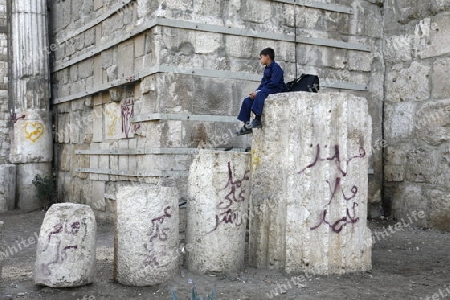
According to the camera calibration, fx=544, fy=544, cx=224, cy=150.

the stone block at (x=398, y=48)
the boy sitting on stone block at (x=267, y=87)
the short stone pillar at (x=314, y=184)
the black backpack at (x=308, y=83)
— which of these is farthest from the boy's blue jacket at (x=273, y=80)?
the stone block at (x=398, y=48)

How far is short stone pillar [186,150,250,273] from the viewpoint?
5418 millimetres

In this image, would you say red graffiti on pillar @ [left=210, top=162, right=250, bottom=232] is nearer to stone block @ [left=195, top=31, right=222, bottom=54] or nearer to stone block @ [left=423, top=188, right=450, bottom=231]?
stone block @ [left=195, top=31, right=222, bottom=54]

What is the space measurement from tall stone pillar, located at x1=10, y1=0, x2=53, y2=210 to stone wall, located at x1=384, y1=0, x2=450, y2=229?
22.1 feet

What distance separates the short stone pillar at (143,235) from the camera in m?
5.02

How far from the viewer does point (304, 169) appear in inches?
211

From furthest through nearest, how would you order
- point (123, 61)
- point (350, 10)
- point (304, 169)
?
point (350, 10) < point (123, 61) < point (304, 169)

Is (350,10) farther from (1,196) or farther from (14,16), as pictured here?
(1,196)

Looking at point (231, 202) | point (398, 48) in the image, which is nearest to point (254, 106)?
point (231, 202)

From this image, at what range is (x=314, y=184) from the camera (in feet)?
17.6

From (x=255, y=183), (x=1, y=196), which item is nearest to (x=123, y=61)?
(x=255, y=183)

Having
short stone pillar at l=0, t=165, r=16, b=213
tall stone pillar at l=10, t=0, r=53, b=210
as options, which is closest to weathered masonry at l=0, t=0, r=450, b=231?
tall stone pillar at l=10, t=0, r=53, b=210

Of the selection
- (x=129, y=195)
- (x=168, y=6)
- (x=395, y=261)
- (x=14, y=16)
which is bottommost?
(x=395, y=261)

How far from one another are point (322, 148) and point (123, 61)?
4099 millimetres

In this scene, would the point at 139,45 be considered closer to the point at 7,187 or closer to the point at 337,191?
the point at 337,191
